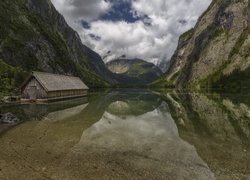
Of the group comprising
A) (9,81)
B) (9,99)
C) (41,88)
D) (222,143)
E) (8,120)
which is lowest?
(222,143)

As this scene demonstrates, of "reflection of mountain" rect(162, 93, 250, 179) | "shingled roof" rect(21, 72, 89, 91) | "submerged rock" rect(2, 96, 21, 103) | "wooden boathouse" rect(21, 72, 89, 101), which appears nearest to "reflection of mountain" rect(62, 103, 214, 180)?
"reflection of mountain" rect(162, 93, 250, 179)

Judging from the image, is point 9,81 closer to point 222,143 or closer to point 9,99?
point 9,99

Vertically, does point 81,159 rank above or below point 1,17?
below

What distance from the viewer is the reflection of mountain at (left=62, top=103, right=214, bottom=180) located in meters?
18.4

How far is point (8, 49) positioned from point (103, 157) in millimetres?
158444

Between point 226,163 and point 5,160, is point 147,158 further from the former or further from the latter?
point 5,160

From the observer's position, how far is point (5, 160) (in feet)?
68.7

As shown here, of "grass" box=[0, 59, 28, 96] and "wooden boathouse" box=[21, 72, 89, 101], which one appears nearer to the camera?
"wooden boathouse" box=[21, 72, 89, 101]

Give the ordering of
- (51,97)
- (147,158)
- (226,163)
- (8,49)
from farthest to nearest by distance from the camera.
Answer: (8,49) → (51,97) → (147,158) → (226,163)

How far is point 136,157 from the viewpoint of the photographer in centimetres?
2206

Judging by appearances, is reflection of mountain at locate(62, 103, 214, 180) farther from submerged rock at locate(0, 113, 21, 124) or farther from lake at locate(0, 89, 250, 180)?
submerged rock at locate(0, 113, 21, 124)

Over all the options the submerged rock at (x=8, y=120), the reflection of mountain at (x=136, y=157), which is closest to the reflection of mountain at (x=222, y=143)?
the reflection of mountain at (x=136, y=157)

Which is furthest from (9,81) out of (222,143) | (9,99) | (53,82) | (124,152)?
(222,143)

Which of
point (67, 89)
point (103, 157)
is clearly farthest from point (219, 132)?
point (67, 89)
